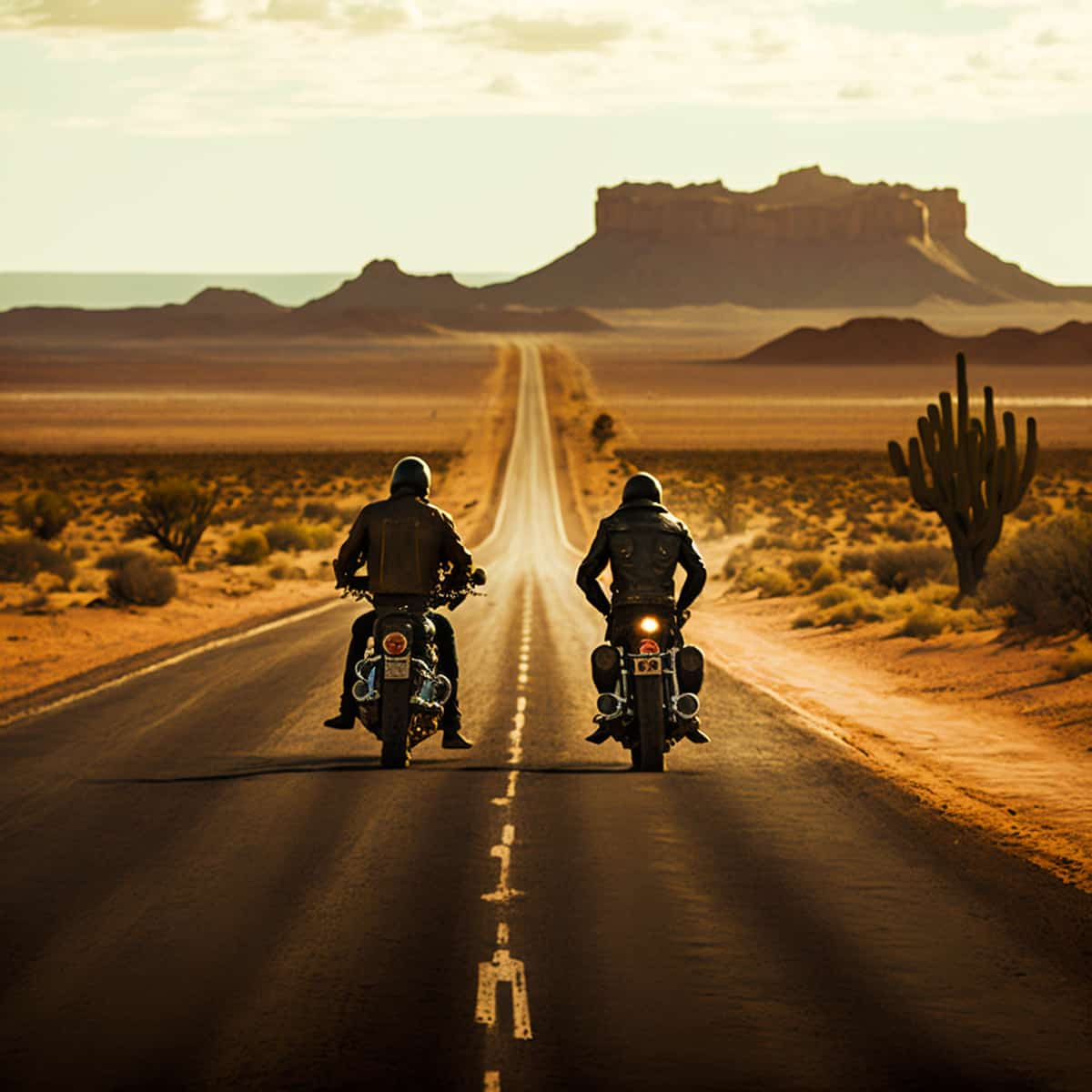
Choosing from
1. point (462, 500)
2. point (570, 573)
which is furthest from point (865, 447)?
point (570, 573)

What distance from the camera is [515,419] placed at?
146 meters

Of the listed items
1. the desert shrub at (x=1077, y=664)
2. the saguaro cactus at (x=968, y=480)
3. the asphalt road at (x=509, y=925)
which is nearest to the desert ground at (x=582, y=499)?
the desert shrub at (x=1077, y=664)

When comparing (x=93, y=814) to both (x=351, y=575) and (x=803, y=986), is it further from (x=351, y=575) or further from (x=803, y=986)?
(x=803, y=986)

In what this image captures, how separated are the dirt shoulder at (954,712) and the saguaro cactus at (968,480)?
2.24 meters

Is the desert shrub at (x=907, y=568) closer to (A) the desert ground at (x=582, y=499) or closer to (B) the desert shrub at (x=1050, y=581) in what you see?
(A) the desert ground at (x=582, y=499)

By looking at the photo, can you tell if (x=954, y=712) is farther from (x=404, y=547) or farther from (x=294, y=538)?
(x=294, y=538)

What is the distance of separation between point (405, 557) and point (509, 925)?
4.97 metres

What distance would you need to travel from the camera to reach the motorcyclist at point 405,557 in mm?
14734

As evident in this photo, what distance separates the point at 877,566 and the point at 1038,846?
2415 cm

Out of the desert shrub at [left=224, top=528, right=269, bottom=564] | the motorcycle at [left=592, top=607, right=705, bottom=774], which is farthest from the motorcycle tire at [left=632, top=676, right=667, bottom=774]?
the desert shrub at [left=224, top=528, right=269, bottom=564]

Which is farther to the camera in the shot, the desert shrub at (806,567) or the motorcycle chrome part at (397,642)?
the desert shrub at (806,567)

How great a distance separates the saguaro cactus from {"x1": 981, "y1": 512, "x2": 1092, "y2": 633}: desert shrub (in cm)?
367

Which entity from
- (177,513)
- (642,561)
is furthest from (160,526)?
(642,561)

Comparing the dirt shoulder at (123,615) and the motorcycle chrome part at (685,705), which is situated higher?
the motorcycle chrome part at (685,705)
